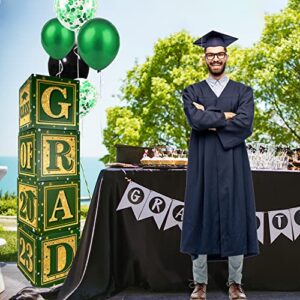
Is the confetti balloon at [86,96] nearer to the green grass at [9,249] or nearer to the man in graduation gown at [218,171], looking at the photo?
the green grass at [9,249]

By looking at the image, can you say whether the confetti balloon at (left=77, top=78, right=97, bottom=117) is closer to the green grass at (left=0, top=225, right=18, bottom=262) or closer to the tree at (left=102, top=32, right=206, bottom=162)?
the green grass at (left=0, top=225, right=18, bottom=262)

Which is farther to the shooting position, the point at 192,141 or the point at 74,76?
the point at 74,76

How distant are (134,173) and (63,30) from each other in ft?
4.72

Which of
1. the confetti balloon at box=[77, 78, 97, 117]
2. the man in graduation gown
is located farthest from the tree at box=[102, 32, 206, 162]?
the man in graduation gown

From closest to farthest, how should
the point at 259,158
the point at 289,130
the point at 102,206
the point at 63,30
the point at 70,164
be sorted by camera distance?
the point at 102,206
the point at 259,158
the point at 70,164
the point at 63,30
the point at 289,130

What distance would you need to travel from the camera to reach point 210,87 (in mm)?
2039

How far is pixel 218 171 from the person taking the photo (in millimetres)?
1950

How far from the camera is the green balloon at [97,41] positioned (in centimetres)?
270

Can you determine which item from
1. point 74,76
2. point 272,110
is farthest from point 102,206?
point 272,110

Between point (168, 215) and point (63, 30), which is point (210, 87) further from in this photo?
point (63, 30)

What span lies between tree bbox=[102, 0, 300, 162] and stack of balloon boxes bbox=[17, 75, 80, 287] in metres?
6.41

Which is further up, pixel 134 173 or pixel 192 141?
pixel 192 141

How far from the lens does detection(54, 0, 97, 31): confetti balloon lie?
9.48ft

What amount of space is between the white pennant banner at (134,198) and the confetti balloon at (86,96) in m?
1.36
